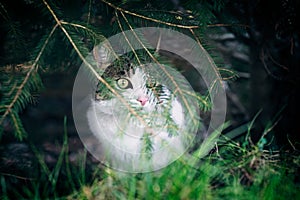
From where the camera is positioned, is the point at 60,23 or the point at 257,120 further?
the point at 257,120

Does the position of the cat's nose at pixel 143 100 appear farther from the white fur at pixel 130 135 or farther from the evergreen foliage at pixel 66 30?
the evergreen foliage at pixel 66 30

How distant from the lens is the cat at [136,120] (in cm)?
87

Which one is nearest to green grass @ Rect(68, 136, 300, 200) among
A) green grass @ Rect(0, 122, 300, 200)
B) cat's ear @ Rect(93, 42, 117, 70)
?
green grass @ Rect(0, 122, 300, 200)

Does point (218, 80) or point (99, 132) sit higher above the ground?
point (218, 80)

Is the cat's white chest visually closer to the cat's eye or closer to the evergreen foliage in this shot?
the cat's eye

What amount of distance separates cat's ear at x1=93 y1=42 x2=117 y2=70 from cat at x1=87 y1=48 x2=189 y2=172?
1.0 inches

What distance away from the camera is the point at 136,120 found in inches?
34.0

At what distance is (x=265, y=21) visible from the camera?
1370mm

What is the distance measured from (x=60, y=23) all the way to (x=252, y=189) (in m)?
0.73

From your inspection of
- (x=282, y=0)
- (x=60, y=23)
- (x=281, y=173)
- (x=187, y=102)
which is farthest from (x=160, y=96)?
(x=282, y=0)

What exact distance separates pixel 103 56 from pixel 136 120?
0.25m

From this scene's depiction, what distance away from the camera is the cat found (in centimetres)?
87

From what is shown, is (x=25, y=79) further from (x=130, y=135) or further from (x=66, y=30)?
(x=130, y=135)

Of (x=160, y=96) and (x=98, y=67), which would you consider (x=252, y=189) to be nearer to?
(x=160, y=96)
